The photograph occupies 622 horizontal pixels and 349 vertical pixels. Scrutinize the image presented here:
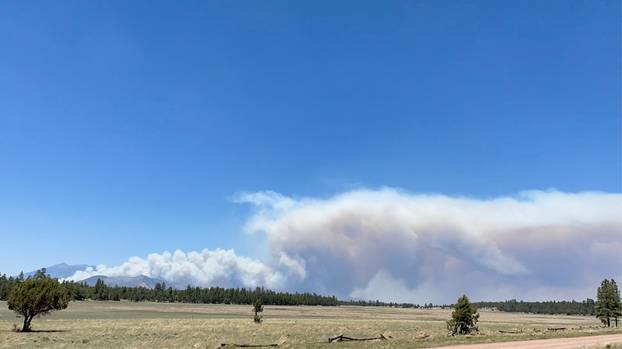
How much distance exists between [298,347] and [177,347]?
45.3 feet

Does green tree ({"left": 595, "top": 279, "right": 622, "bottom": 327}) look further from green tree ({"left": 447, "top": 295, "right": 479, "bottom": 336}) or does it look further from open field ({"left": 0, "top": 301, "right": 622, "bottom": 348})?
green tree ({"left": 447, "top": 295, "right": 479, "bottom": 336})

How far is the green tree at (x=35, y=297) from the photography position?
209ft

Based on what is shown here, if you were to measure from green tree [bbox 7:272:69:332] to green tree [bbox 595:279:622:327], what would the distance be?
97622mm

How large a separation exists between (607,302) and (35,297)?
337ft

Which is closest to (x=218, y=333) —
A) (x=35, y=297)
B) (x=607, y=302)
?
(x=35, y=297)

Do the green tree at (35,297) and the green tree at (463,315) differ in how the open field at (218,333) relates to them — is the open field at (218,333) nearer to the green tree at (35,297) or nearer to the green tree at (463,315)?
the green tree at (463,315)

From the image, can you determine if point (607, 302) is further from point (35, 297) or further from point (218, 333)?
point (35, 297)

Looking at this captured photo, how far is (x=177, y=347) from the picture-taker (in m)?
44.8

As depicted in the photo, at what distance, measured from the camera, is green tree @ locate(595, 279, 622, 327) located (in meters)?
101

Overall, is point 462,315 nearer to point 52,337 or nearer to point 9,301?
point 52,337

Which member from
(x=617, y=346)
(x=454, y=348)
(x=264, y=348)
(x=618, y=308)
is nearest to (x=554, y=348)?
(x=617, y=346)

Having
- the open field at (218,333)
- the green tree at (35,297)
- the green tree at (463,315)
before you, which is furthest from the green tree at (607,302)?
the green tree at (35,297)

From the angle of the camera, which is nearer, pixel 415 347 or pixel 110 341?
pixel 415 347

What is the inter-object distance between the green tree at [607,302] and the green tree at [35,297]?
97622 mm
